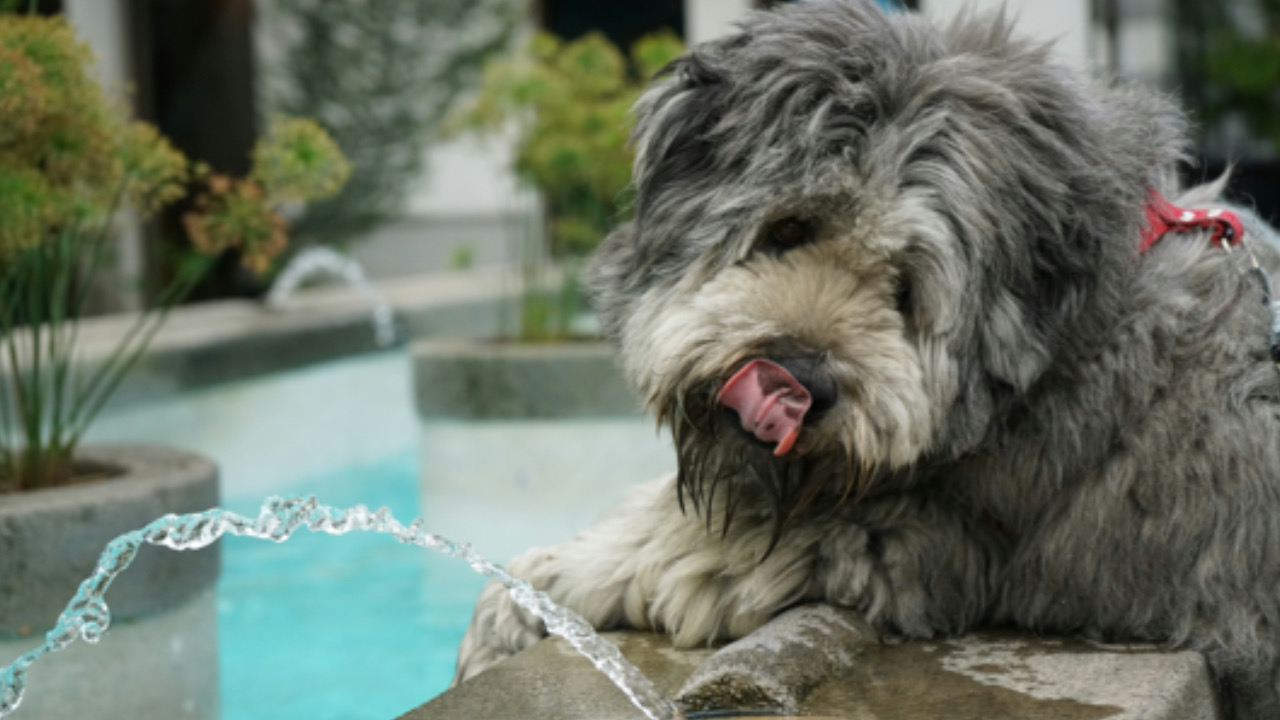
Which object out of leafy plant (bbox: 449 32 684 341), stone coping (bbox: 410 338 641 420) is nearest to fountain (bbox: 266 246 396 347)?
leafy plant (bbox: 449 32 684 341)

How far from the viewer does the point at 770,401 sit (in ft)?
7.24

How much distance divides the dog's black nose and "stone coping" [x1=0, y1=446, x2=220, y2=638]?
1.88 metres

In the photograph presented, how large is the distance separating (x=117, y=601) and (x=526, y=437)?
2.94 m

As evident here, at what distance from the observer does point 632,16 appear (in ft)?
46.7

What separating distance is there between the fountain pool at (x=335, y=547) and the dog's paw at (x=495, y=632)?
40.6 inches

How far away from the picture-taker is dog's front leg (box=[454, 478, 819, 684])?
261 centimetres

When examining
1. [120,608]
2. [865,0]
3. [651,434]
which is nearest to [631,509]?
[865,0]

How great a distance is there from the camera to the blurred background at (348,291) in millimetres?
3762

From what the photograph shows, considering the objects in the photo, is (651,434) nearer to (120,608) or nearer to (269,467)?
(269,467)

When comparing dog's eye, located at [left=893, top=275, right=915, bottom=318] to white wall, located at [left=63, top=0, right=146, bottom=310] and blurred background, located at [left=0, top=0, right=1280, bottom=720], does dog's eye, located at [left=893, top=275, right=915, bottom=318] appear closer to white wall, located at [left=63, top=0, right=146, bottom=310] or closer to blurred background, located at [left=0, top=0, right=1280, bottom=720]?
blurred background, located at [left=0, top=0, right=1280, bottom=720]

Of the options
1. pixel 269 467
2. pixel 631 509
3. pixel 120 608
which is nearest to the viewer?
pixel 631 509

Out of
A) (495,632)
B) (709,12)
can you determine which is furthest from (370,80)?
(495,632)

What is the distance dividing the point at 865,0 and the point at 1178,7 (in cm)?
1041

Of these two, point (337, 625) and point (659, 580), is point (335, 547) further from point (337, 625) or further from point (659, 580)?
point (659, 580)
